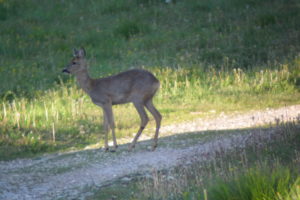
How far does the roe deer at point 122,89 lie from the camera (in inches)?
422

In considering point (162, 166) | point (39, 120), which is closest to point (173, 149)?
point (162, 166)

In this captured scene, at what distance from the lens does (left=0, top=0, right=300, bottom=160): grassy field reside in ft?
44.1

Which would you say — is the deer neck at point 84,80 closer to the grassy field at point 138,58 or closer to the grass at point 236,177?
the grassy field at point 138,58

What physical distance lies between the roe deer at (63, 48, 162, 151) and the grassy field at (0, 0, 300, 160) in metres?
1.37

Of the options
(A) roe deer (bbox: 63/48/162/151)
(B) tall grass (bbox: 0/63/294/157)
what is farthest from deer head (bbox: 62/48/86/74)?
(B) tall grass (bbox: 0/63/294/157)

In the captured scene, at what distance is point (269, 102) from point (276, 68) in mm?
3182

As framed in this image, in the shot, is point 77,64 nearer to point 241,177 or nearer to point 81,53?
point 81,53

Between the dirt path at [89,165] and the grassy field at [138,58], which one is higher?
the grassy field at [138,58]

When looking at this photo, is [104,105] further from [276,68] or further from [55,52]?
[55,52]

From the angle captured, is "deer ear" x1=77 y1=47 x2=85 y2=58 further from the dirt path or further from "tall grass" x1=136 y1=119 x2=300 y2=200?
"tall grass" x1=136 y1=119 x2=300 y2=200

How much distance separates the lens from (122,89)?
10875 mm

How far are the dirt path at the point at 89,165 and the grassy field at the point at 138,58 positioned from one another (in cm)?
129

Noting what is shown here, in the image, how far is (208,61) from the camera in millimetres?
18953

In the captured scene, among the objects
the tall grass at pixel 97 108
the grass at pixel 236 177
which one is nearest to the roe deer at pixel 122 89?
the tall grass at pixel 97 108
